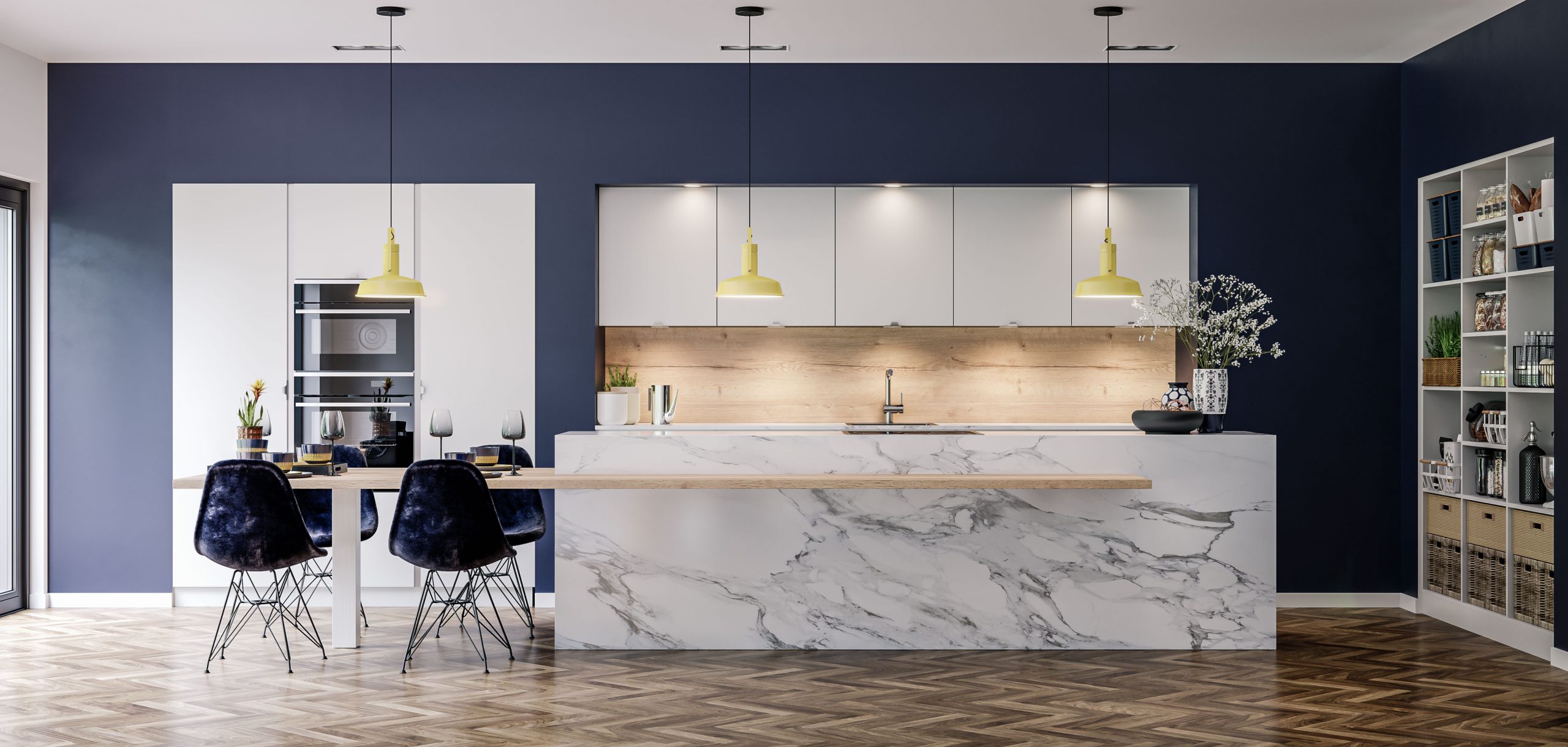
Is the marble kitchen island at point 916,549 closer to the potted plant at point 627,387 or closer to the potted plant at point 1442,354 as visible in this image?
the potted plant at point 627,387

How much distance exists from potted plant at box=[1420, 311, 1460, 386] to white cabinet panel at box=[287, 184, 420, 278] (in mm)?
5298

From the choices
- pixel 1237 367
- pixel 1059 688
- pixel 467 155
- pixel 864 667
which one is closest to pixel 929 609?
pixel 864 667

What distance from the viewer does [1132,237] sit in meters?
6.01

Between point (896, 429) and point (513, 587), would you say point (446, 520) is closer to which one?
point (513, 587)

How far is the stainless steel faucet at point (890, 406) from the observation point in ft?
20.9

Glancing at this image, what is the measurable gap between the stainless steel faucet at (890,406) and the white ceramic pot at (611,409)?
1.56 meters

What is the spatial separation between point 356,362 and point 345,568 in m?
1.52

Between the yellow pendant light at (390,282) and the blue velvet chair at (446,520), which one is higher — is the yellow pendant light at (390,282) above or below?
above

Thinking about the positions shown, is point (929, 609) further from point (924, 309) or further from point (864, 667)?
point (924, 309)

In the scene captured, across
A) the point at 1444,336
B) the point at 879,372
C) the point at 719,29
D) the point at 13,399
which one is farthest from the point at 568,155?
the point at 1444,336

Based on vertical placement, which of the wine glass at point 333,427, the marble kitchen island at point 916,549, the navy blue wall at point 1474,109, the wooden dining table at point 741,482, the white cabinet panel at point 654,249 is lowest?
the marble kitchen island at point 916,549

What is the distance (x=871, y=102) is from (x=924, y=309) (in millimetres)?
1151

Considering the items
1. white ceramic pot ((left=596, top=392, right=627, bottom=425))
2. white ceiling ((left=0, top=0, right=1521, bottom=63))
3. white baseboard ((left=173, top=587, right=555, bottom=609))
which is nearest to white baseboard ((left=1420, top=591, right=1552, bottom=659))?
white ceiling ((left=0, top=0, right=1521, bottom=63))

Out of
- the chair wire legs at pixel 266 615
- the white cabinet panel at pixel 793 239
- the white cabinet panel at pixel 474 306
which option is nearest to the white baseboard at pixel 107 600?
the chair wire legs at pixel 266 615
